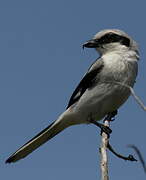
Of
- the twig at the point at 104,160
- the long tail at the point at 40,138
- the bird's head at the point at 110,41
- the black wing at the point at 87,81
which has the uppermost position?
the bird's head at the point at 110,41

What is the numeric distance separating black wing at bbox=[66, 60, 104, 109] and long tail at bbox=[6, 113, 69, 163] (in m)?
0.33

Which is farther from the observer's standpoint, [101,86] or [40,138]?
[40,138]

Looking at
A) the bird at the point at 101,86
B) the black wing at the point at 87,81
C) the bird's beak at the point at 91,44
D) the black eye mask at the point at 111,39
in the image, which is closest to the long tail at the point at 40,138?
the bird at the point at 101,86

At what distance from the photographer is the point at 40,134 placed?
654cm

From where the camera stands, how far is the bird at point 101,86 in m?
6.10

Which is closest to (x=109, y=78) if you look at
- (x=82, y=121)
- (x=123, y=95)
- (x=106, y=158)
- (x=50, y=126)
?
(x=123, y=95)

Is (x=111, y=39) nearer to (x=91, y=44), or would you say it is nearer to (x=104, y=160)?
(x=91, y=44)

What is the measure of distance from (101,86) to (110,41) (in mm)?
933

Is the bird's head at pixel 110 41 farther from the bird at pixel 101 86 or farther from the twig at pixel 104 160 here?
the twig at pixel 104 160

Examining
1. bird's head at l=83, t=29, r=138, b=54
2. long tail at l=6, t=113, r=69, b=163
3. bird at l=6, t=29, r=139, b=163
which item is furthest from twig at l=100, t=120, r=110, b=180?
bird's head at l=83, t=29, r=138, b=54

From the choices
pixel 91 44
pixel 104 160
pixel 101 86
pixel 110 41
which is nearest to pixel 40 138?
pixel 101 86

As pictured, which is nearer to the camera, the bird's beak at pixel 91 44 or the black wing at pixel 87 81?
the black wing at pixel 87 81

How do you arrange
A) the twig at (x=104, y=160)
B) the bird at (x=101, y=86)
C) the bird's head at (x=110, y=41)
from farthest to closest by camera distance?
1. the bird's head at (x=110, y=41)
2. the bird at (x=101, y=86)
3. the twig at (x=104, y=160)

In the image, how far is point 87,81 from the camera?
21.2 feet
